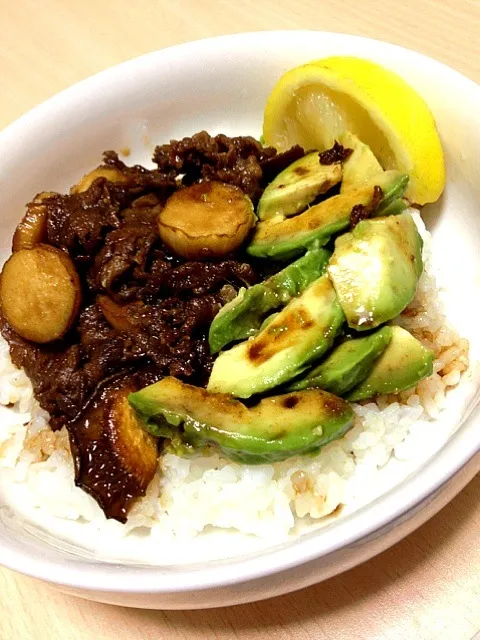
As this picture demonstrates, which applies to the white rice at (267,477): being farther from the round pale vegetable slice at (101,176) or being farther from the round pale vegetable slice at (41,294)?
the round pale vegetable slice at (101,176)

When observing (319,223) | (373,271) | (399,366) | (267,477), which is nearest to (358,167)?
(319,223)

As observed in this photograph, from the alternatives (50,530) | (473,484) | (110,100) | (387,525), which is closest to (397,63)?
(110,100)

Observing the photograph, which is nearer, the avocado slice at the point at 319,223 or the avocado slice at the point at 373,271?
the avocado slice at the point at 373,271

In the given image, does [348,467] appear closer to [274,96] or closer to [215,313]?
[215,313]

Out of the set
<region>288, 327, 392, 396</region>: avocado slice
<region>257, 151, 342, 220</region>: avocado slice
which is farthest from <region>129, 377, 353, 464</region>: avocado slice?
<region>257, 151, 342, 220</region>: avocado slice

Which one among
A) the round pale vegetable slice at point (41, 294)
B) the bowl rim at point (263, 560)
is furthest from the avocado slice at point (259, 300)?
the bowl rim at point (263, 560)

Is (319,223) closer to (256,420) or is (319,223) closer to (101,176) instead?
(256,420)
